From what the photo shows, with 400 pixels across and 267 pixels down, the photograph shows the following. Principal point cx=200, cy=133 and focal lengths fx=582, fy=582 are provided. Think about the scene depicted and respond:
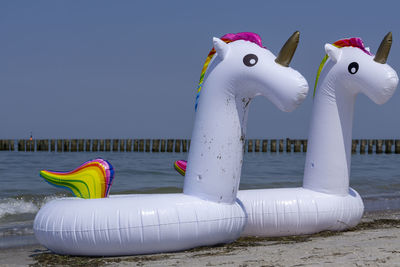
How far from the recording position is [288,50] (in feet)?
17.8

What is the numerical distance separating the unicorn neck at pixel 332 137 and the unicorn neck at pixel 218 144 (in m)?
1.43

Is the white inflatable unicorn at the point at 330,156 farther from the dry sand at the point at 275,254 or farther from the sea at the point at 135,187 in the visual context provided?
the sea at the point at 135,187

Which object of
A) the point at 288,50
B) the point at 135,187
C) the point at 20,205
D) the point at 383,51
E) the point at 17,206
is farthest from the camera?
the point at 135,187

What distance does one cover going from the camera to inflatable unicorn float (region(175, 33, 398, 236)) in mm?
6340

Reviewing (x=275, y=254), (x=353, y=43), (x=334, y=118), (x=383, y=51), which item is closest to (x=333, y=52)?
(x=353, y=43)

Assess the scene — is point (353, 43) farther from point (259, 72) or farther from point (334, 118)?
point (259, 72)

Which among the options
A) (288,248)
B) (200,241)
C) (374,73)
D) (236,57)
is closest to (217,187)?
(200,241)

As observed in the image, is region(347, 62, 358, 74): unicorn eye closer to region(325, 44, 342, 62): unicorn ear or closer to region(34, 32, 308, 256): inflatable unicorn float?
region(325, 44, 342, 62): unicorn ear

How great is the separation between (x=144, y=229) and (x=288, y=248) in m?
1.29

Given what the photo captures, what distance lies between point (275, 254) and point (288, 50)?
1.88 metres

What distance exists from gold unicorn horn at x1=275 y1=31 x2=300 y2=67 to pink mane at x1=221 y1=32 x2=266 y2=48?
41 centimetres

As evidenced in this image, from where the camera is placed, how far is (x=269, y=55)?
5.59m

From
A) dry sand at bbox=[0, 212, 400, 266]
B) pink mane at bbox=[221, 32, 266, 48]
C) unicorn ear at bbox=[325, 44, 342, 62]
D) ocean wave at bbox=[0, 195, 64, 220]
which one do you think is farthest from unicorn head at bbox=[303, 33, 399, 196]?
ocean wave at bbox=[0, 195, 64, 220]

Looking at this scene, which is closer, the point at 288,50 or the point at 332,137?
the point at 288,50
